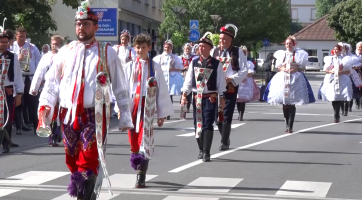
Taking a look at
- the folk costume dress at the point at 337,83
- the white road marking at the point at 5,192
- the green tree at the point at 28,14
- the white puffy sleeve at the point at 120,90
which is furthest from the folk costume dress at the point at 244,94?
the white puffy sleeve at the point at 120,90

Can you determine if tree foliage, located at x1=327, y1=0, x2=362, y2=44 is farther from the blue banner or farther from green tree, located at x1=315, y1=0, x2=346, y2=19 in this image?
the blue banner

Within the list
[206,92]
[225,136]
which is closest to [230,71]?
[225,136]

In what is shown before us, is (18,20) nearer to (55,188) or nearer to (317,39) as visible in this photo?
(55,188)

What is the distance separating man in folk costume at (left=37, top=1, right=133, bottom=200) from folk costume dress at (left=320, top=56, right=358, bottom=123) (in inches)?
509

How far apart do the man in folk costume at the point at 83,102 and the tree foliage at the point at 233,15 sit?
4966 cm

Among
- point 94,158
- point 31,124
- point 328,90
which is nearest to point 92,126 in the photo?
point 94,158

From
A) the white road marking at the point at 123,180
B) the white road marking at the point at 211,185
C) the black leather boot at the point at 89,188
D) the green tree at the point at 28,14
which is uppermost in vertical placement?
the green tree at the point at 28,14

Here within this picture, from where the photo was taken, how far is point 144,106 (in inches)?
366

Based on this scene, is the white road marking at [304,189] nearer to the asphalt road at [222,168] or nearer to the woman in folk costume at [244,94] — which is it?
the asphalt road at [222,168]

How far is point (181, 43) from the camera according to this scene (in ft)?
146

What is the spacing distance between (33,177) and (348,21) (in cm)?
6326

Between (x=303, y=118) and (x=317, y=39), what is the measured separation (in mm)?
79559

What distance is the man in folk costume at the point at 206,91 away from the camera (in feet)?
37.3

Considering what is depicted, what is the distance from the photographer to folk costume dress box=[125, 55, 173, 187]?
9.14m
